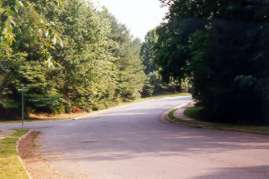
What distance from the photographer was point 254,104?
92.3 feet

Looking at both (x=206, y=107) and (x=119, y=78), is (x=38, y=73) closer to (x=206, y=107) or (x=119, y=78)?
(x=206, y=107)

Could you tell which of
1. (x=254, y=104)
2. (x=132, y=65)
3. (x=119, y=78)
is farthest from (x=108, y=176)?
(x=132, y=65)

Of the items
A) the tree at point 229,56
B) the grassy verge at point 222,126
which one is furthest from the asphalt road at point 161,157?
the tree at point 229,56

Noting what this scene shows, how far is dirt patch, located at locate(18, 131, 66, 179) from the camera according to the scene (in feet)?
40.7

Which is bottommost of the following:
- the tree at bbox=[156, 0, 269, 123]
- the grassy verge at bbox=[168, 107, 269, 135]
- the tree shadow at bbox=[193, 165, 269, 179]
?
the grassy verge at bbox=[168, 107, 269, 135]

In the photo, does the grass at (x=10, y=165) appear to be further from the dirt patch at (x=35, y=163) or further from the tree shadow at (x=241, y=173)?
the tree shadow at (x=241, y=173)

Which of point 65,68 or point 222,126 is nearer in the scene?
point 222,126

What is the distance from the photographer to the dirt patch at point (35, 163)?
12.4 m

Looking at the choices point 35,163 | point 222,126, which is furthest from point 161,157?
point 222,126

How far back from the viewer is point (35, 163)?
48.3 feet

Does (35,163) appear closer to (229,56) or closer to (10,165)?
(10,165)

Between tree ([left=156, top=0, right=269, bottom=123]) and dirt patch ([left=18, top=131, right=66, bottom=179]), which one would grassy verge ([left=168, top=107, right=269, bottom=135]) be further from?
dirt patch ([left=18, top=131, right=66, bottom=179])

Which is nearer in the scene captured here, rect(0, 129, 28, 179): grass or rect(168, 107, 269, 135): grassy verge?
rect(0, 129, 28, 179): grass

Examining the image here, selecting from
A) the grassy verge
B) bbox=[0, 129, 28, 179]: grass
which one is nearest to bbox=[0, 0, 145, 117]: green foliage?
the grassy verge
